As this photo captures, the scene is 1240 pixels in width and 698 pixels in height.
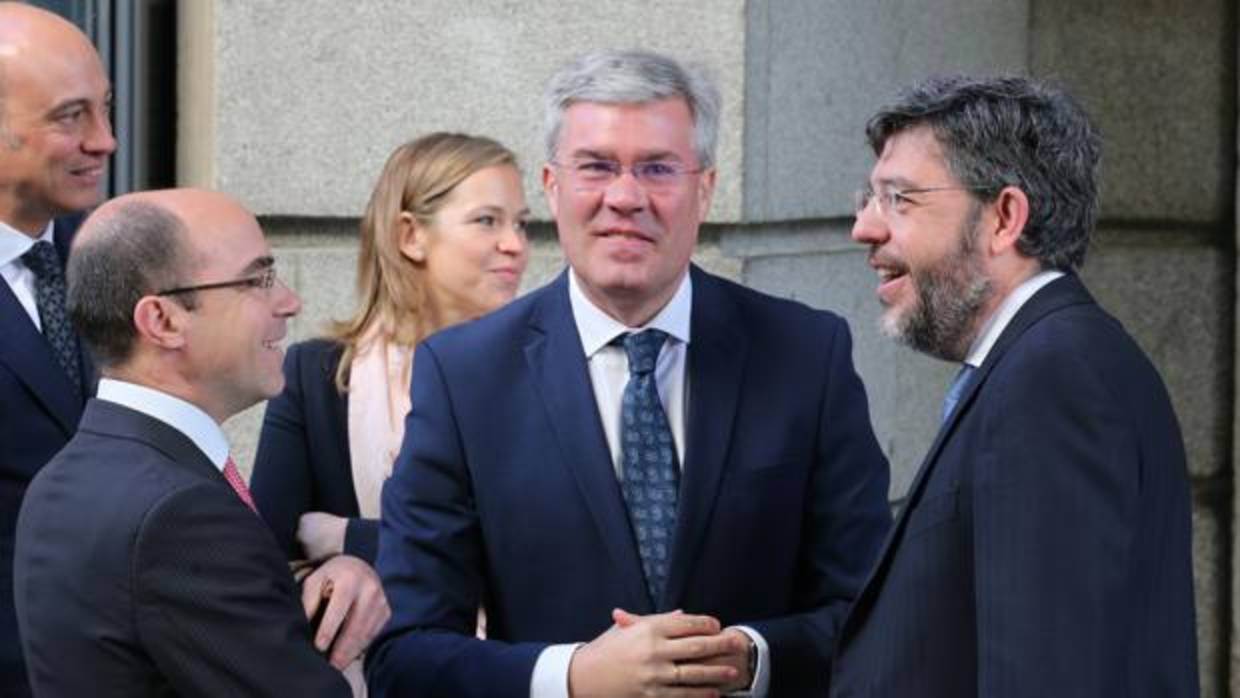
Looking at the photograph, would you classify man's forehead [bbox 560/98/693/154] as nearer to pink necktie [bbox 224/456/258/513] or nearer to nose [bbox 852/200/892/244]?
nose [bbox 852/200/892/244]

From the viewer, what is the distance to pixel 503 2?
5863mm

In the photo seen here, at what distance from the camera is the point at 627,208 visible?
373cm

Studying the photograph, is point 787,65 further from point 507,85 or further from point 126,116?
point 126,116

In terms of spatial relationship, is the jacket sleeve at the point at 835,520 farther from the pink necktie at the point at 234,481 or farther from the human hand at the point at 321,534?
the human hand at the point at 321,534

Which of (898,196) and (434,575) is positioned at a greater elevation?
(898,196)

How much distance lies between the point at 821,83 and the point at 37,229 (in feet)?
7.16

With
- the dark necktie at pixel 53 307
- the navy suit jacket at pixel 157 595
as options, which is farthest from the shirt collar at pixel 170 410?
the dark necktie at pixel 53 307

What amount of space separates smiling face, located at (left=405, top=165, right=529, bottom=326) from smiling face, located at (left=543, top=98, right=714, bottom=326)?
Answer: 1.02 metres

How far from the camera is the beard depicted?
3352 millimetres

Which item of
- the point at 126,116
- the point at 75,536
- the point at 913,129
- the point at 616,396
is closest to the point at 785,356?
the point at 616,396

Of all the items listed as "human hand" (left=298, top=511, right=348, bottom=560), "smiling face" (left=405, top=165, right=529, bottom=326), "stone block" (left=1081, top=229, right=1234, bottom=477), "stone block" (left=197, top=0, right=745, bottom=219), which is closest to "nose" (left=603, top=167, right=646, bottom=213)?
"human hand" (left=298, top=511, right=348, bottom=560)

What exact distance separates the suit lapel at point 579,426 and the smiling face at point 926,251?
1.58 ft

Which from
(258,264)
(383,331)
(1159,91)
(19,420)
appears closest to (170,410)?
(258,264)

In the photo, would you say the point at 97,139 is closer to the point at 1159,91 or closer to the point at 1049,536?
the point at 1049,536
